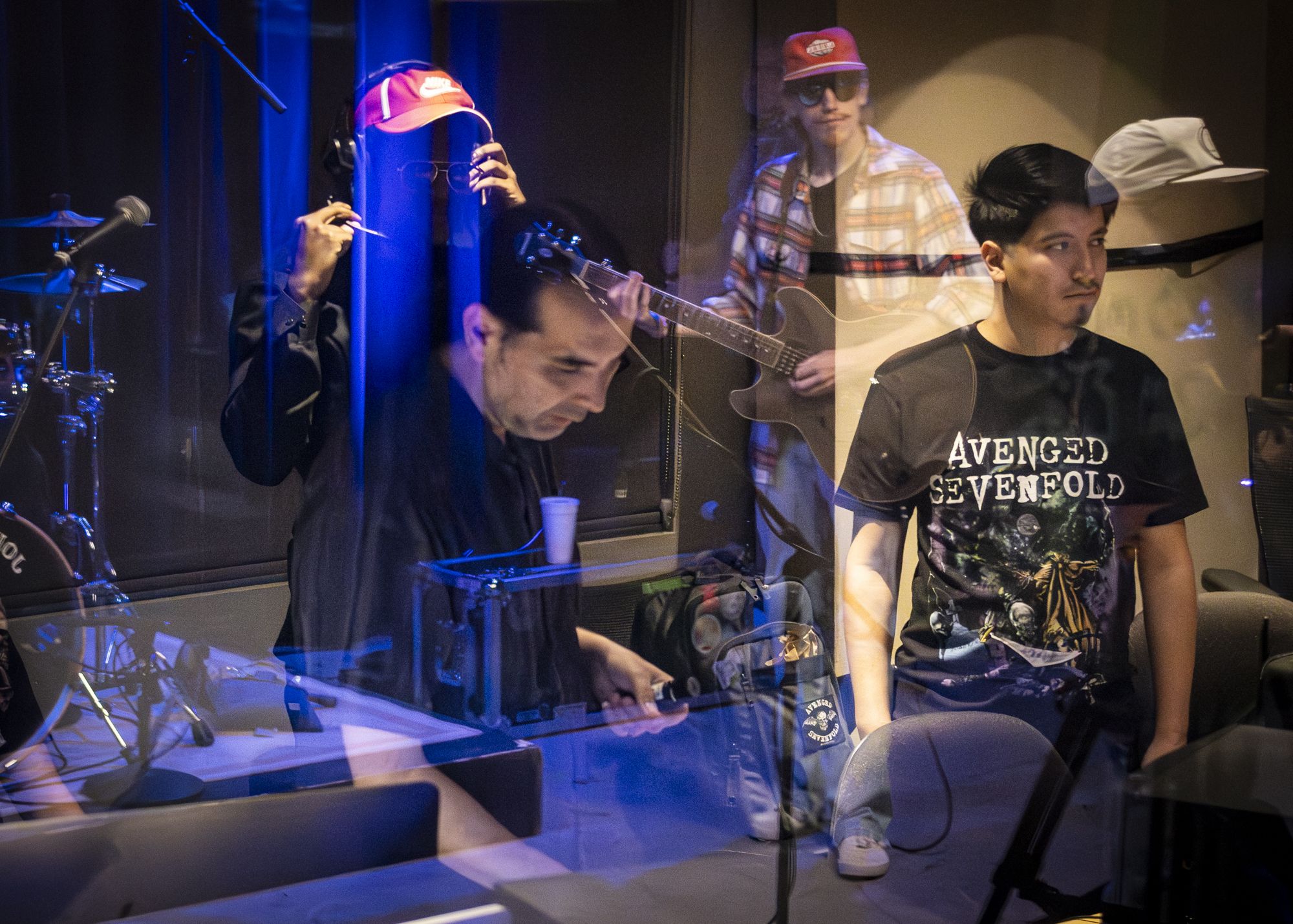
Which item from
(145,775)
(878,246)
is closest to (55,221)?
(145,775)

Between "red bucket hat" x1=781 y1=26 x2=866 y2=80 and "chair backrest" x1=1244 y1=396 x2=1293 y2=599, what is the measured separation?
78 cm

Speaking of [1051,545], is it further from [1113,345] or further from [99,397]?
[99,397]

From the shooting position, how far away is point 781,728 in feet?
5.21

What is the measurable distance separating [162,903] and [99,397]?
1.79ft

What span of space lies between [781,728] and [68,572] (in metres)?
1.08

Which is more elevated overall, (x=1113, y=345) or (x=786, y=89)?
(x=786, y=89)

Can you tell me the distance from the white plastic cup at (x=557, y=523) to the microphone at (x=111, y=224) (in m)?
0.61

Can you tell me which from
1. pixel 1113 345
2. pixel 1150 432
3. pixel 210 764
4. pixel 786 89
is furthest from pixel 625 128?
pixel 210 764

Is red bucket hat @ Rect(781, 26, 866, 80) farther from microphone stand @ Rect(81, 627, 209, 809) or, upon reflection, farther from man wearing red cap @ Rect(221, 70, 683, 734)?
microphone stand @ Rect(81, 627, 209, 809)

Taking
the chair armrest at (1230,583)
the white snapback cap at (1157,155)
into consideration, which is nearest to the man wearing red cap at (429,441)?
the white snapback cap at (1157,155)

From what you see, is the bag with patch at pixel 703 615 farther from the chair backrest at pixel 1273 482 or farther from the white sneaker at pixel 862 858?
the chair backrest at pixel 1273 482

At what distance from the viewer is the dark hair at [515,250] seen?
1.27 m

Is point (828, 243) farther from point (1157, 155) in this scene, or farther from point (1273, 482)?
point (1273, 482)

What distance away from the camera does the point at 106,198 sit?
104 centimetres
